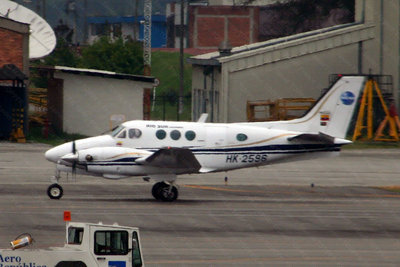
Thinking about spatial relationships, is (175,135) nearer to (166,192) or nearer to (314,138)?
(166,192)

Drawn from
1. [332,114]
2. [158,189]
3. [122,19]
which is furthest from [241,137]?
[122,19]

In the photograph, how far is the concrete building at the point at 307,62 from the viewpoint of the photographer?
50688 mm

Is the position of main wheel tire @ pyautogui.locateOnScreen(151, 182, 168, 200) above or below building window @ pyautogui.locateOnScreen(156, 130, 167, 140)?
below

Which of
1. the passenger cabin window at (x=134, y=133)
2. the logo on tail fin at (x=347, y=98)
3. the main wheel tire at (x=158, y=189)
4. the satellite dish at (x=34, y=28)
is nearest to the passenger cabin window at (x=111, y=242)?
the main wheel tire at (x=158, y=189)

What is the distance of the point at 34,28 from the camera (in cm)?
5362

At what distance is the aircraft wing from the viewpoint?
25047 mm

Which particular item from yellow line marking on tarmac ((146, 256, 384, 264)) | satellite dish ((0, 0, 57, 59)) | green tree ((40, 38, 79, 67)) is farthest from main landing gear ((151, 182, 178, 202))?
green tree ((40, 38, 79, 67))

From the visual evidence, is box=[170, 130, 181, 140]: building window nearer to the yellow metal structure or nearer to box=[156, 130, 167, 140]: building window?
box=[156, 130, 167, 140]: building window

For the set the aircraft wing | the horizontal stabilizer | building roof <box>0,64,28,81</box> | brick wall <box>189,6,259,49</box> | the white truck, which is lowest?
the white truck

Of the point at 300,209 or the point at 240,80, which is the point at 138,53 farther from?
the point at 300,209

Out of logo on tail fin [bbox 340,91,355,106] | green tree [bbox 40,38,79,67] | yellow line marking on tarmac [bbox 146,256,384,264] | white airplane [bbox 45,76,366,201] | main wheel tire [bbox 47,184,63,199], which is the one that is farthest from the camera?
green tree [bbox 40,38,79,67]

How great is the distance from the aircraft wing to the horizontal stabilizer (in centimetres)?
340

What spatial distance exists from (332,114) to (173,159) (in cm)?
589

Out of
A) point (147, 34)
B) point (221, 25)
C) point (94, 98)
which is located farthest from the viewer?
point (221, 25)
